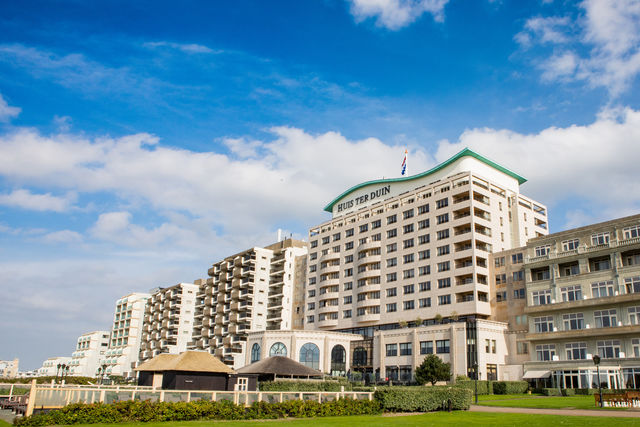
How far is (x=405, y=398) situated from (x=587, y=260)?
41.7 metres

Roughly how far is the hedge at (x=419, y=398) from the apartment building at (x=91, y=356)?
179389 mm

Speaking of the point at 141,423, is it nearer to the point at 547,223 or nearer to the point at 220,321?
the point at 547,223

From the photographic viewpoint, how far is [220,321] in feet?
434

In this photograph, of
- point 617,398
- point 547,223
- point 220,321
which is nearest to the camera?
point 617,398

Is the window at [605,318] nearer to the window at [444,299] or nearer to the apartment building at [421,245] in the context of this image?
the apartment building at [421,245]

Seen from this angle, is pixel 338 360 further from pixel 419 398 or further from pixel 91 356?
pixel 91 356

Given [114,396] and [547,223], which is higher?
[547,223]

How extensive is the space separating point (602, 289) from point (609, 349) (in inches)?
278

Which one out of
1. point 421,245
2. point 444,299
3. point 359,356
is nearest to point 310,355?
point 359,356

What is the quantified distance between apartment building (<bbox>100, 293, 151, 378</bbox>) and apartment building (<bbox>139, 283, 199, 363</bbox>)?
27.9 ft

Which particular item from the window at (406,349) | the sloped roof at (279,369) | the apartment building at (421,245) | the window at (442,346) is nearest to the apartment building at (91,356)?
the apartment building at (421,245)

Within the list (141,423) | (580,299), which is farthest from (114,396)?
(580,299)

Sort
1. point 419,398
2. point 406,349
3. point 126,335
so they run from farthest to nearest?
point 126,335 < point 406,349 < point 419,398

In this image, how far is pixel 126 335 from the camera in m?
175
